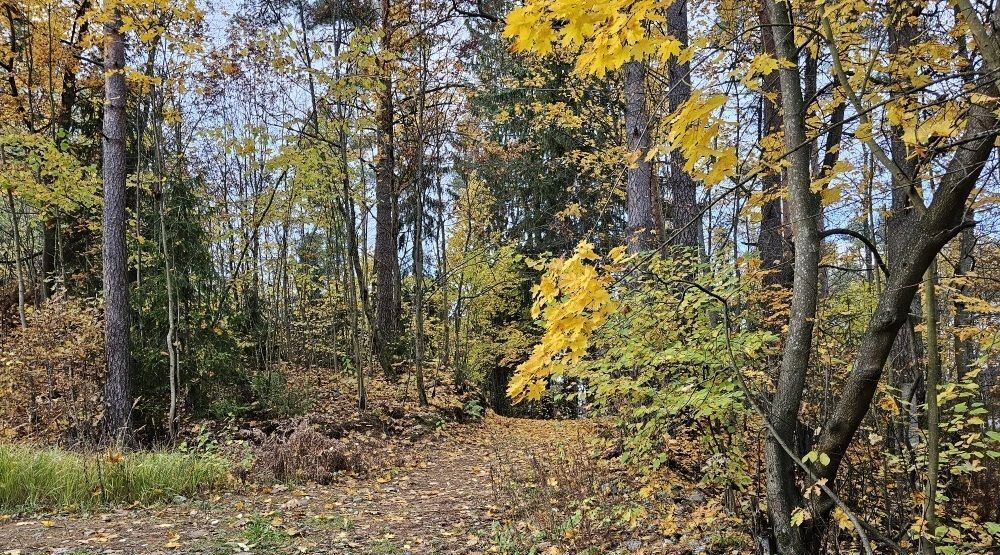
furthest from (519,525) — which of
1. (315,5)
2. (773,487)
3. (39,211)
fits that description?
(315,5)

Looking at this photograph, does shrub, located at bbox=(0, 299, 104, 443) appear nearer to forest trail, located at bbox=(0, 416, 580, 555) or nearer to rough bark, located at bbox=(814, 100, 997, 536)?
forest trail, located at bbox=(0, 416, 580, 555)

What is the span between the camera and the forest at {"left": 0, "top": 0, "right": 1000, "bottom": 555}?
8.23 ft

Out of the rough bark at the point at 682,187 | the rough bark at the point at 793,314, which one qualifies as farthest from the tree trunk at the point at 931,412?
the rough bark at the point at 682,187

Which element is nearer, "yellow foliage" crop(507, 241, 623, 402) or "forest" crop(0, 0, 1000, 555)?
"yellow foliage" crop(507, 241, 623, 402)

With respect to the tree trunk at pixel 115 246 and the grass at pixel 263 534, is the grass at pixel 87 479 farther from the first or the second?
the tree trunk at pixel 115 246

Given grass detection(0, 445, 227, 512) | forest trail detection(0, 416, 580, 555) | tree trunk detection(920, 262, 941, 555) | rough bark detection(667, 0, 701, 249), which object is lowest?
forest trail detection(0, 416, 580, 555)

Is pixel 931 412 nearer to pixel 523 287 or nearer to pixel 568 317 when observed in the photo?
pixel 568 317

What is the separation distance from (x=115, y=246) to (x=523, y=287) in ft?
31.8

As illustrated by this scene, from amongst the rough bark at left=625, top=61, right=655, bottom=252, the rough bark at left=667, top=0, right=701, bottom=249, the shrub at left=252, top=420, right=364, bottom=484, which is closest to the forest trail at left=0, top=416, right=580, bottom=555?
the shrub at left=252, top=420, right=364, bottom=484

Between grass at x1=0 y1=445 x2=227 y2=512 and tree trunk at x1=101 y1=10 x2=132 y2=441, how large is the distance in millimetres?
1791

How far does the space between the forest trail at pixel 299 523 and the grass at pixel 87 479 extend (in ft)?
0.89

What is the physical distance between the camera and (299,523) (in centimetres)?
449

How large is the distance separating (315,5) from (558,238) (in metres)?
7.36

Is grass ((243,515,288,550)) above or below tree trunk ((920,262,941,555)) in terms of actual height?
below
